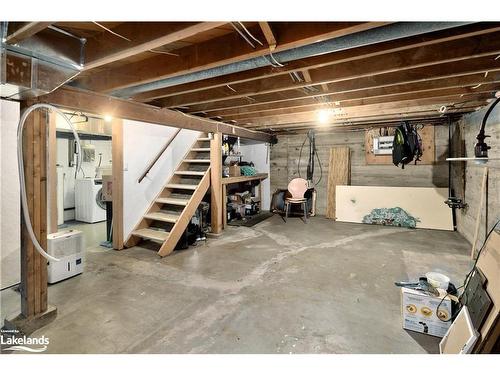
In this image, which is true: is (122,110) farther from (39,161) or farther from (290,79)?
(290,79)

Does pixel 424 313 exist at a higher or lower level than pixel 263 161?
lower

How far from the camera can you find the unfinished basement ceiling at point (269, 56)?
142 centimetres

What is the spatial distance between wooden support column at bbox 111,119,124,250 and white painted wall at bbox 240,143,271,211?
3.79 meters

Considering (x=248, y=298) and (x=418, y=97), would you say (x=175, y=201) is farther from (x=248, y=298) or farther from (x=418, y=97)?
(x=418, y=97)

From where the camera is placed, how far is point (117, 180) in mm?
3498

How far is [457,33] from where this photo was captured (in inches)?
58.4

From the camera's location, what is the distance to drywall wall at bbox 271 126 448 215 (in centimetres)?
500

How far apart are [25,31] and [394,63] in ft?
7.85

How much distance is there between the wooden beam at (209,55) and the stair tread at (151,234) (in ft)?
6.43

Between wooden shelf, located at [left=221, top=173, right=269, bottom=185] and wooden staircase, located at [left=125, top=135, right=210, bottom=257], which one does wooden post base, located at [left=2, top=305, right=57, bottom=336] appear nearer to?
wooden staircase, located at [left=125, top=135, right=210, bottom=257]

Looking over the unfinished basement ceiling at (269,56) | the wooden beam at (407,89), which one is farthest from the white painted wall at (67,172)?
the wooden beam at (407,89)

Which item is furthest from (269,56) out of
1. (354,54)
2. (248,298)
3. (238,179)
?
(238,179)

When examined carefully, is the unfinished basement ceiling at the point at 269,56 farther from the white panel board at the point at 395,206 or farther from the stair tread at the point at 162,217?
the white panel board at the point at 395,206
